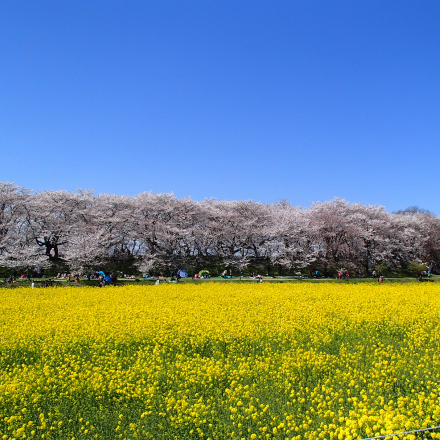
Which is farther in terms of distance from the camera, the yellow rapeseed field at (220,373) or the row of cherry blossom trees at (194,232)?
the row of cherry blossom trees at (194,232)

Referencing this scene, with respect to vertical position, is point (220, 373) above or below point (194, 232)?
below

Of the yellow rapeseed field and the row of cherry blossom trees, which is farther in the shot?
the row of cherry blossom trees

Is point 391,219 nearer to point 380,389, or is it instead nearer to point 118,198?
point 118,198

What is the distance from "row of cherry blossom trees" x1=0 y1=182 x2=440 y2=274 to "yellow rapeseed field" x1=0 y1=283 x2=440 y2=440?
29.7 meters

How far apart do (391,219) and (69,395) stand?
60.6 metres

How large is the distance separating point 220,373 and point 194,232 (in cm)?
4278

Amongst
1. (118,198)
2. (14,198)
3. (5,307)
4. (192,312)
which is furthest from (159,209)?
(192,312)

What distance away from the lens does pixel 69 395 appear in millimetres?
7730

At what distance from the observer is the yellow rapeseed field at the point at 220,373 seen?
6.31m

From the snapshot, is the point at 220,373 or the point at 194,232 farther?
the point at 194,232

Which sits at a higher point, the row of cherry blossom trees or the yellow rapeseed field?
the row of cherry blossom trees

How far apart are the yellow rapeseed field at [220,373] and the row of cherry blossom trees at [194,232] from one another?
97.4ft

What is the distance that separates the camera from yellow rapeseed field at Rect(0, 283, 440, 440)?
631 centimetres

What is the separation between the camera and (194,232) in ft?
167
